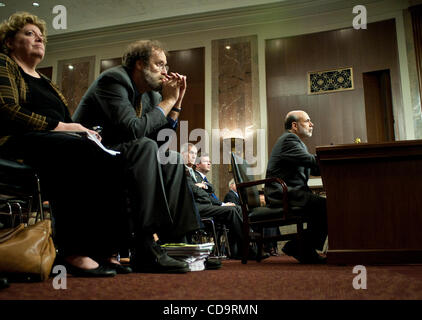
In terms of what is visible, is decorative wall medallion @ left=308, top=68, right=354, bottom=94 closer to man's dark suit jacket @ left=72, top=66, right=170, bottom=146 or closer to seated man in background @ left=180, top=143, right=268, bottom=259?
seated man in background @ left=180, top=143, right=268, bottom=259

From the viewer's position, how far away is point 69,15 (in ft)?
23.6

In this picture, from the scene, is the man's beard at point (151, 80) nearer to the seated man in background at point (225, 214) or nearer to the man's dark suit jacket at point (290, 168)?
the man's dark suit jacket at point (290, 168)

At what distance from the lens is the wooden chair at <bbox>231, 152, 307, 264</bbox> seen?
9.54ft

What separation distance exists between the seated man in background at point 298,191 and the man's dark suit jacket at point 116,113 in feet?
4.68

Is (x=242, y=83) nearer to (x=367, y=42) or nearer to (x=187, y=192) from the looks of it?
(x=367, y=42)

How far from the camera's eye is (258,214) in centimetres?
308

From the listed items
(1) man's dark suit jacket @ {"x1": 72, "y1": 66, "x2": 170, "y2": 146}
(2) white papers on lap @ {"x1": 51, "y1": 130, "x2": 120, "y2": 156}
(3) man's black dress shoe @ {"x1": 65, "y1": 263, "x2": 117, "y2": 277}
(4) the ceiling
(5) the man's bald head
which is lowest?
(3) man's black dress shoe @ {"x1": 65, "y1": 263, "x2": 117, "y2": 277}

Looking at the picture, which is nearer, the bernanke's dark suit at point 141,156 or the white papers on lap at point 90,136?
the white papers on lap at point 90,136

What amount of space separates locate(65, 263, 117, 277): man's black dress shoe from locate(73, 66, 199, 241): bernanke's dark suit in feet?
0.72

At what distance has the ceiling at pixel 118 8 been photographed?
22.2 feet

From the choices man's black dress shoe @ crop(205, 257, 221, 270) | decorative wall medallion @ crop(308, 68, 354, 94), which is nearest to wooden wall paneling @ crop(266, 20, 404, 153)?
decorative wall medallion @ crop(308, 68, 354, 94)

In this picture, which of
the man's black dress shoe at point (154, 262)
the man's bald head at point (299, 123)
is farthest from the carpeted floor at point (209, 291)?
the man's bald head at point (299, 123)

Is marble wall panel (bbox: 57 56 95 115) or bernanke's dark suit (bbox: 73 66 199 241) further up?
marble wall panel (bbox: 57 56 95 115)

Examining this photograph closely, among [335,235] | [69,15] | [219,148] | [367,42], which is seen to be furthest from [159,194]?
[69,15]
